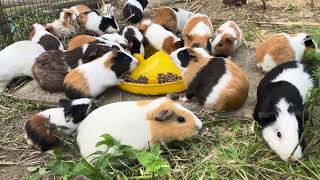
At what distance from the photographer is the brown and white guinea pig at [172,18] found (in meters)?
4.69

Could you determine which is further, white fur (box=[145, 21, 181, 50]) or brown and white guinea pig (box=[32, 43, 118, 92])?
white fur (box=[145, 21, 181, 50])

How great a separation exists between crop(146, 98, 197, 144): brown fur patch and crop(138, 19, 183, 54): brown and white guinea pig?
138 cm

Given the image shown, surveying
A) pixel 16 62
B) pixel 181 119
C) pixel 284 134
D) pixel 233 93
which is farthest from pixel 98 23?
pixel 284 134

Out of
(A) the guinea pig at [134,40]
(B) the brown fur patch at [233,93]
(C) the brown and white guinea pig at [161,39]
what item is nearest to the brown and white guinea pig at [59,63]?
(A) the guinea pig at [134,40]

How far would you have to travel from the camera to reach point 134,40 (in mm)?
4133

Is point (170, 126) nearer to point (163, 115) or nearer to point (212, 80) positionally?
point (163, 115)

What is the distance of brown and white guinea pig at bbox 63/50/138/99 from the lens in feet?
11.1

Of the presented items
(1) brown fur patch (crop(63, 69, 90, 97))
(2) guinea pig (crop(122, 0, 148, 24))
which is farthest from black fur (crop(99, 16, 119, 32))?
(1) brown fur patch (crop(63, 69, 90, 97))

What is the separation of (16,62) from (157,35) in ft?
4.21

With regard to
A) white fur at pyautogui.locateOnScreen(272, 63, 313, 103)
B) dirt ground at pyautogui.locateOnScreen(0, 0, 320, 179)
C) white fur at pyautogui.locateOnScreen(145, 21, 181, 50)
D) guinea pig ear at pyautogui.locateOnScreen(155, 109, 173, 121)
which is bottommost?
dirt ground at pyautogui.locateOnScreen(0, 0, 320, 179)

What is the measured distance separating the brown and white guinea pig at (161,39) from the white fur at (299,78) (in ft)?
4.22

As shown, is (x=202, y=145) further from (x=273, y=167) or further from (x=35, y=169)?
(x=35, y=169)

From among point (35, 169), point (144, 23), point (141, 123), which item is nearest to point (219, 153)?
point (141, 123)

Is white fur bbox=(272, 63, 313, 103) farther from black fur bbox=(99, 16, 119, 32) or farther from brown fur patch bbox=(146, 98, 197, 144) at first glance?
black fur bbox=(99, 16, 119, 32)
